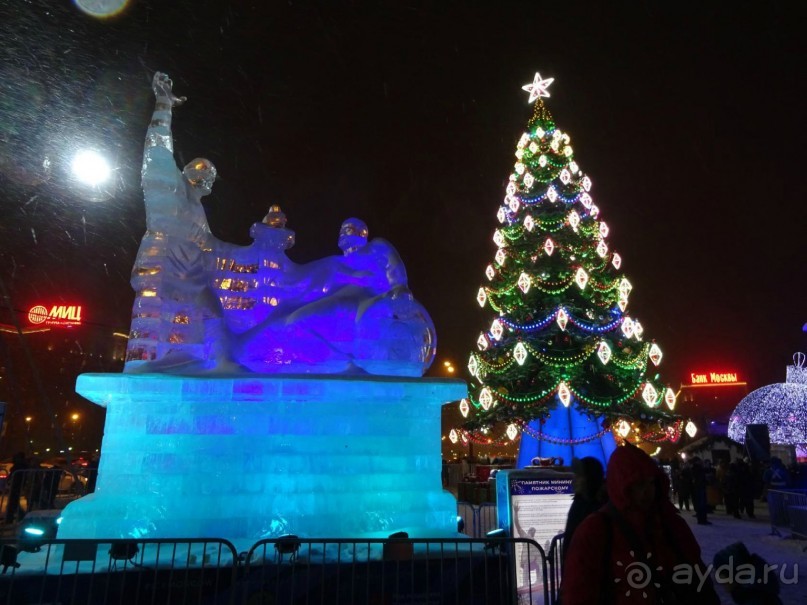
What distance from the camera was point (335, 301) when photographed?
24.2ft

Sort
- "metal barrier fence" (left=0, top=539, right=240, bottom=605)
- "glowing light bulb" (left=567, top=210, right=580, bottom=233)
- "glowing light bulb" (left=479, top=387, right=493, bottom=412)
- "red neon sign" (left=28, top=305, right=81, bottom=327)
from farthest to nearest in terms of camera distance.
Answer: "red neon sign" (left=28, top=305, right=81, bottom=327)
"glowing light bulb" (left=567, top=210, right=580, bottom=233)
"glowing light bulb" (left=479, top=387, right=493, bottom=412)
"metal barrier fence" (left=0, top=539, right=240, bottom=605)

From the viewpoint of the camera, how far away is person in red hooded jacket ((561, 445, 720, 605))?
2465mm

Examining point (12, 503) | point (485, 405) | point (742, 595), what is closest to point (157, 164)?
point (742, 595)

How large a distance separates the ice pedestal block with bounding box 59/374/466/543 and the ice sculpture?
44 cm

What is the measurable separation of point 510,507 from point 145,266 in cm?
553

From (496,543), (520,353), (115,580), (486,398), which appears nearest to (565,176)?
(520,353)

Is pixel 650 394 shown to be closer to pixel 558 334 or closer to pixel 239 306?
pixel 558 334

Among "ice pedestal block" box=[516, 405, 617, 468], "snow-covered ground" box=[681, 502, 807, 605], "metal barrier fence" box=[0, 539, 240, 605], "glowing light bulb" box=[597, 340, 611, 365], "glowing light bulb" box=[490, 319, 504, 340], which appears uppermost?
"glowing light bulb" box=[490, 319, 504, 340]

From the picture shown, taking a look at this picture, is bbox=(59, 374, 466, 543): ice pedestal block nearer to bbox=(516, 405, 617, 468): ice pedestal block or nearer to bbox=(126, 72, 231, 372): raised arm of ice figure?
bbox=(126, 72, 231, 372): raised arm of ice figure

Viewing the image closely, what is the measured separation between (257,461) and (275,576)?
1646 millimetres

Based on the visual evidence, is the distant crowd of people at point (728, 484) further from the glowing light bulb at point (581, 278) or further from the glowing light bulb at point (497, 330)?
the glowing light bulb at point (497, 330)

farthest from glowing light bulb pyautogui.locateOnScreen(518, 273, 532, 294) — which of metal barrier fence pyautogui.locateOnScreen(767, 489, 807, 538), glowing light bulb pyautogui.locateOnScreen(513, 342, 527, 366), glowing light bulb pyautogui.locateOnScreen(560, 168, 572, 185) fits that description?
metal barrier fence pyautogui.locateOnScreen(767, 489, 807, 538)

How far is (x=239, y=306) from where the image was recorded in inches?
299

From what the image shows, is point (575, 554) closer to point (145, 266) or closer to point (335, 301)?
point (335, 301)
